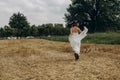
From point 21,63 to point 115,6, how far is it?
183ft

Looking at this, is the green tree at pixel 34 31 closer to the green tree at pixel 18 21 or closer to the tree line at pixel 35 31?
the tree line at pixel 35 31

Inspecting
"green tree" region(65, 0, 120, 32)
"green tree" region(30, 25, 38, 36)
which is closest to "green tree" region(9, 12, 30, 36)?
"green tree" region(30, 25, 38, 36)

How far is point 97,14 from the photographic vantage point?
231 ft

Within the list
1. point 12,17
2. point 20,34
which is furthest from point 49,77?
point 12,17

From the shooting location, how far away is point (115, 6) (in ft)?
233

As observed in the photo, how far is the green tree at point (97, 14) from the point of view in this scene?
69.5 m

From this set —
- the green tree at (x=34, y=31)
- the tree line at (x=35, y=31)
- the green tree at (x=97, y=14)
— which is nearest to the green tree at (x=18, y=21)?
the tree line at (x=35, y=31)

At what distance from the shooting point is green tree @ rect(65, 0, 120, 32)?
69.5 m

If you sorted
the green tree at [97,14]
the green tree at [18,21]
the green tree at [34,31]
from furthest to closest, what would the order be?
the green tree at [18,21], the green tree at [34,31], the green tree at [97,14]

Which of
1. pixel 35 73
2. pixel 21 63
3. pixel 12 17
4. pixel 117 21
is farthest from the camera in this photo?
pixel 12 17

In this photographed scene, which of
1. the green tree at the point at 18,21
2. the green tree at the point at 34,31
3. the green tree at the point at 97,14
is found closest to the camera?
the green tree at the point at 97,14

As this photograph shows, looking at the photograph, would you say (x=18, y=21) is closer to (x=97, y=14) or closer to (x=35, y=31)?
(x=35, y=31)

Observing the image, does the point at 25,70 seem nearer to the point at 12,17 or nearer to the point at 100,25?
the point at 100,25

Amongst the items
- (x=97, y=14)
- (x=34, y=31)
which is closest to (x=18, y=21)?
(x=34, y=31)
